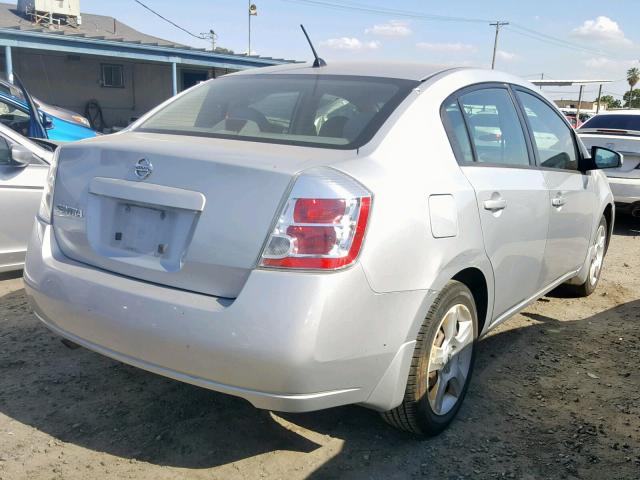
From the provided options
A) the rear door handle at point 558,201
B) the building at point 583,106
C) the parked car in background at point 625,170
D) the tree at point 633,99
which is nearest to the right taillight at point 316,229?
the rear door handle at point 558,201

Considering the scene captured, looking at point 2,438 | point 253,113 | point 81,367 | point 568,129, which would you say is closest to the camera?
point 2,438

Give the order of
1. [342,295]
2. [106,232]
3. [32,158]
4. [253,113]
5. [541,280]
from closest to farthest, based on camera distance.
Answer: [342,295], [106,232], [253,113], [541,280], [32,158]

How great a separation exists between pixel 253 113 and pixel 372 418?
5.31ft

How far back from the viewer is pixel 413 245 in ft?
7.64

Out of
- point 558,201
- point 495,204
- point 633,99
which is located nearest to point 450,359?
point 495,204

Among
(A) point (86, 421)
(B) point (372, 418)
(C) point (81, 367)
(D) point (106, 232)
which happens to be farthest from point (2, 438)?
(B) point (372, 418)

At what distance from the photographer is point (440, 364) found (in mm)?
2758

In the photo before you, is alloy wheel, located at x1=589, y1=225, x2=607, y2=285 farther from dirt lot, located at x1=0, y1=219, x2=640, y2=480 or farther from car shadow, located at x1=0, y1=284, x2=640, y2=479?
car shadow, located at x1=0, y1=284, x2=640, y2=479

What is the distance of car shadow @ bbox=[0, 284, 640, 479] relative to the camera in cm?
262

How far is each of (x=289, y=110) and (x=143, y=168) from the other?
83 cm

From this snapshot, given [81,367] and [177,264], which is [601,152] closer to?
[177,264]

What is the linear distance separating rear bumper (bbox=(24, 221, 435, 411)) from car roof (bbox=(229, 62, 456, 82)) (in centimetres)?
118

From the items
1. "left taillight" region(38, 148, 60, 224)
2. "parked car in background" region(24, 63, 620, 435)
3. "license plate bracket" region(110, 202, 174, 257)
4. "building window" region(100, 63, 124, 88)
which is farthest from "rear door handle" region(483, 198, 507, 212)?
"building window" region(100, 63, 124, 88)

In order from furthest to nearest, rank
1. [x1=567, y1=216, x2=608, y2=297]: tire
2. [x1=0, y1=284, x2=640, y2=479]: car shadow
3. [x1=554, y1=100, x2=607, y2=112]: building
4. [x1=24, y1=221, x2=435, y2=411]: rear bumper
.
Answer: [x1=554, y1=100, x2=607, y2=112]: building < [x1=567, y1=216, x2=608, y2=297]: tire < [x1=0, y1=284, x2=640, y2=479]: car shadow < [x1=24, y1=221, x2=435, y2=411]: rear bumper
